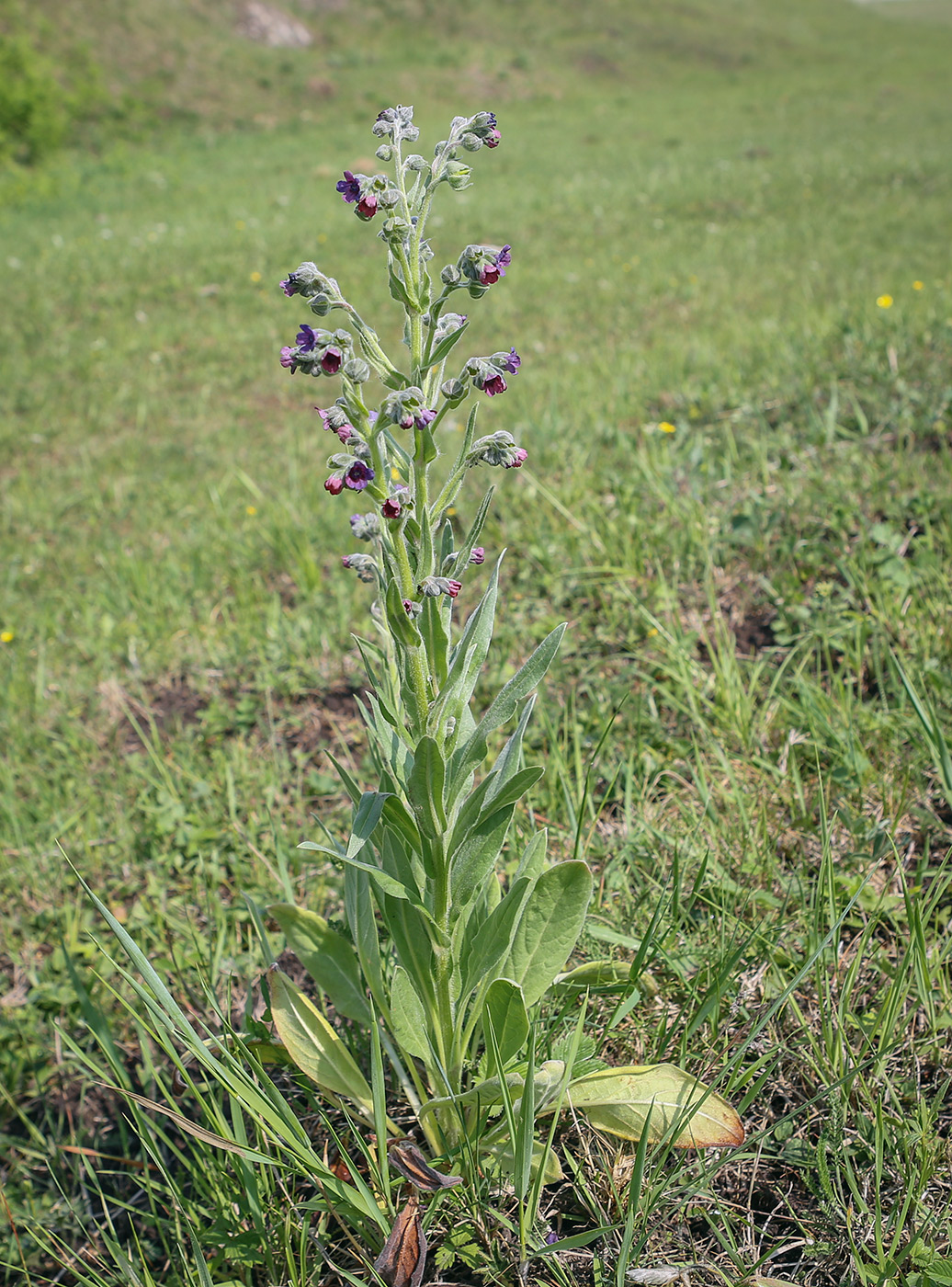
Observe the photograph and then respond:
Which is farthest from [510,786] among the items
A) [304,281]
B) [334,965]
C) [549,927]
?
[304,281]

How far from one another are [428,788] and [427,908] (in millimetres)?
317

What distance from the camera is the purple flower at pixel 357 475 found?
4.33 ft

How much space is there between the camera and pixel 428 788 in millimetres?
1348

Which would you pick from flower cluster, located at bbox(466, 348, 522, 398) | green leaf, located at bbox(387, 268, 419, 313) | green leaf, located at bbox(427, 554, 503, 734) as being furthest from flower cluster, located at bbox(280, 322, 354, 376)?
green leaf, located at bbox(427, 554, 503, 734)

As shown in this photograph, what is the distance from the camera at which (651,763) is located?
2.44 metres

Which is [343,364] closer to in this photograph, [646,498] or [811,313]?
[646,498]

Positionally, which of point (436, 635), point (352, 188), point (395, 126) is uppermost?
point (395, 126)

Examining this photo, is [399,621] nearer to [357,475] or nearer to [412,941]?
[357,475]

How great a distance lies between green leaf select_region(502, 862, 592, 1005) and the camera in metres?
1.54

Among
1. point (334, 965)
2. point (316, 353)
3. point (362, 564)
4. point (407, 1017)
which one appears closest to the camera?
point (316, 353)

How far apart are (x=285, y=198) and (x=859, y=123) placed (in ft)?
53.8

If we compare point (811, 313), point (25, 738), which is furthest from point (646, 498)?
point (811, 313)

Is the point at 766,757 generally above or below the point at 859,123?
below

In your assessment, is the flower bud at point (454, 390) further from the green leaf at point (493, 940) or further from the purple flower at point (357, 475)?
the green leaf at point (493, 940)
